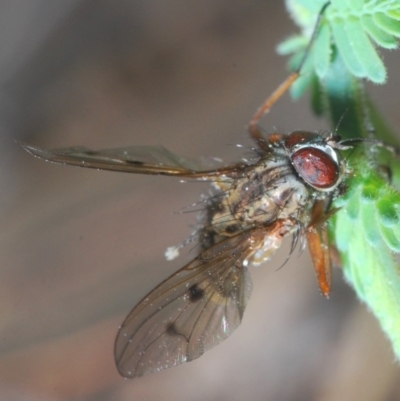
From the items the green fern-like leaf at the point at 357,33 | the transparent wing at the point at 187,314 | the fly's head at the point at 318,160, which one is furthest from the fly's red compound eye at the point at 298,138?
the transparent wing at the point at 187,314

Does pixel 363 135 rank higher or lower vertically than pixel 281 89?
lower

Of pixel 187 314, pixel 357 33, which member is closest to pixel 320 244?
pixel 187 314

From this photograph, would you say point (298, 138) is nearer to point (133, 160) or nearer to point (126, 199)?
point (133, 160)

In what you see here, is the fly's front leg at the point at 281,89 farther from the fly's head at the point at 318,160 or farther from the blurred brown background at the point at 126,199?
the blurred brown background at the point at 126,199

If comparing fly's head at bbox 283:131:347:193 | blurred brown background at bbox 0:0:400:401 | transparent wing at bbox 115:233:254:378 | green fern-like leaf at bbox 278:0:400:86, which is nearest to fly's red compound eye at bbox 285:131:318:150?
fly's head at bbox 283:131:347:193

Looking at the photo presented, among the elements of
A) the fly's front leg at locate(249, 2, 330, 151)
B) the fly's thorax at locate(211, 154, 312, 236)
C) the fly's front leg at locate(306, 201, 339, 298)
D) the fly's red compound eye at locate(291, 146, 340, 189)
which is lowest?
the fly's front leg at locate(306, 201, 339, 298)

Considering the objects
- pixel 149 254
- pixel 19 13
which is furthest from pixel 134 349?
pixel 19 13

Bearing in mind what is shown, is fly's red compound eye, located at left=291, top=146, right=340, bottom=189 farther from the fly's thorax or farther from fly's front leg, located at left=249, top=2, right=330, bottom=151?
fly's front leg, located at left=249, top=2, right=330, bottom=151

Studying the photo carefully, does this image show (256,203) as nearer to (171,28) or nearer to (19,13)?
(171,28)
